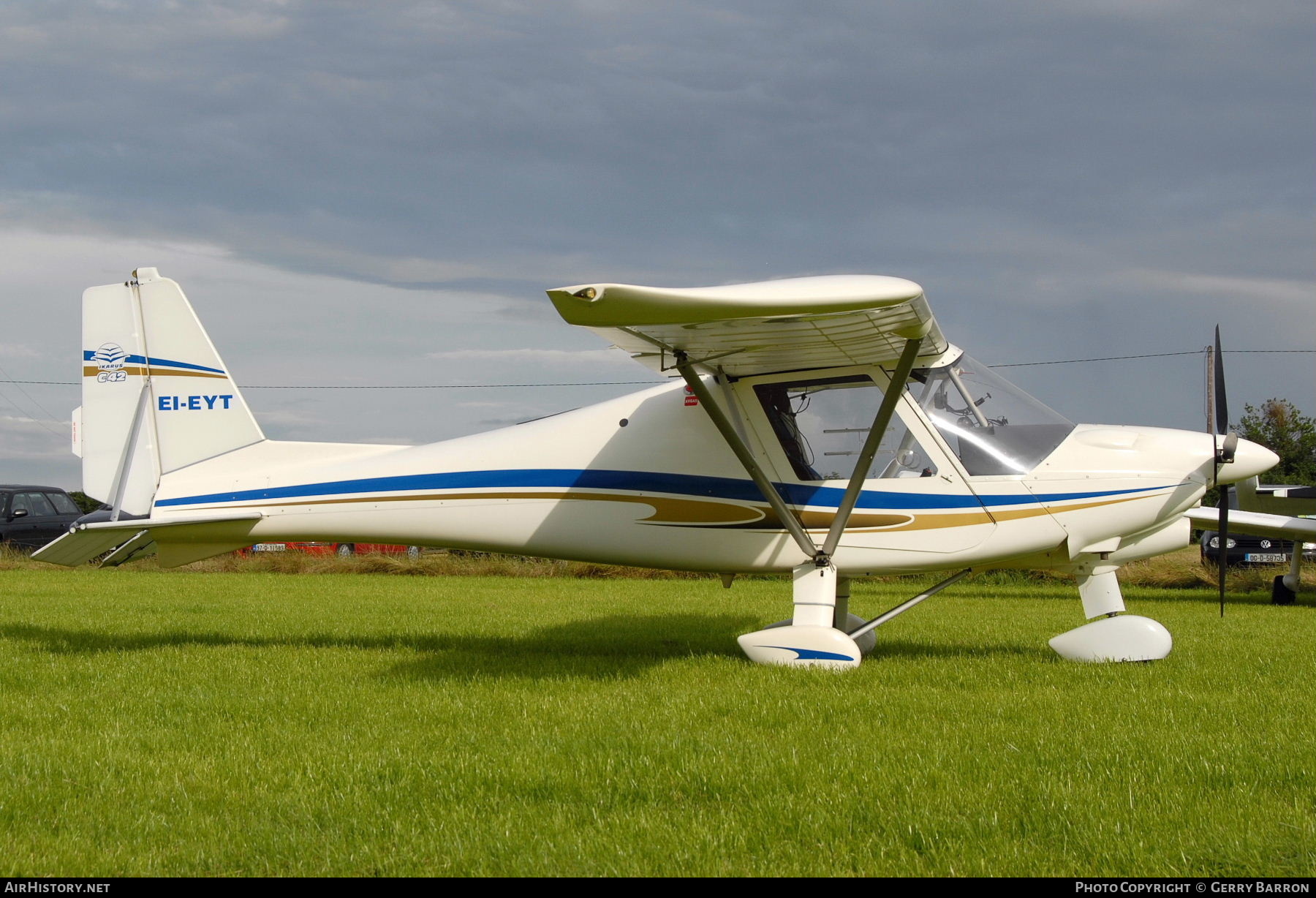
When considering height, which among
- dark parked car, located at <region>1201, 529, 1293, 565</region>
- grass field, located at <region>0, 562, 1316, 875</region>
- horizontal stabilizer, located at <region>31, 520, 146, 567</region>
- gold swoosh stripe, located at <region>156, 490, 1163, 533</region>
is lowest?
dark parked car, located at <region>1201, 529, 1293, 565</region>

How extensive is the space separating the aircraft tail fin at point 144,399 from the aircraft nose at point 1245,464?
302 inches

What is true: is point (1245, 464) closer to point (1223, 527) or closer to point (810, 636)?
point (1223, 527)

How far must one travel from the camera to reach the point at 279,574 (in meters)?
21.0

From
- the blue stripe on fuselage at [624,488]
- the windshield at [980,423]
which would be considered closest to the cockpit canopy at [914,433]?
the windshield at [980,423]

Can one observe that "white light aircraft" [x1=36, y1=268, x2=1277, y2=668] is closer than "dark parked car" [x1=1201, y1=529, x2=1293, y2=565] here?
Yes

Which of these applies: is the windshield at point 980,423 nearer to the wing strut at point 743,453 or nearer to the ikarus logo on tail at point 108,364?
the wing strut at point 743,453

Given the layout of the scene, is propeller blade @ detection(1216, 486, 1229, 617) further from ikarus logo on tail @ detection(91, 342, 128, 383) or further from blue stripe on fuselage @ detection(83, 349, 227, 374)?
ikarus logo on tail @ detection(91, 342, 128, 383)

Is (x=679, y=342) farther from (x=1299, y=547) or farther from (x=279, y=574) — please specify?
Result: (x=279, y=574)

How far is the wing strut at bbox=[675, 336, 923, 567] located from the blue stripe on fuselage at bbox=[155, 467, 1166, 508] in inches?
7.0

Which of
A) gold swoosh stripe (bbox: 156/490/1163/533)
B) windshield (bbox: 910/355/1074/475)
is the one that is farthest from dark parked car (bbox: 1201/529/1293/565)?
gold swoosh stripe (bbox: 156/490/1163/533)

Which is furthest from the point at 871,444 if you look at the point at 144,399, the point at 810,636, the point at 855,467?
the point at 144,399

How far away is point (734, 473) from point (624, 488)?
2.87 ft

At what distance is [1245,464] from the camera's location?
7535mm

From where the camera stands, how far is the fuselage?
7508 mm
